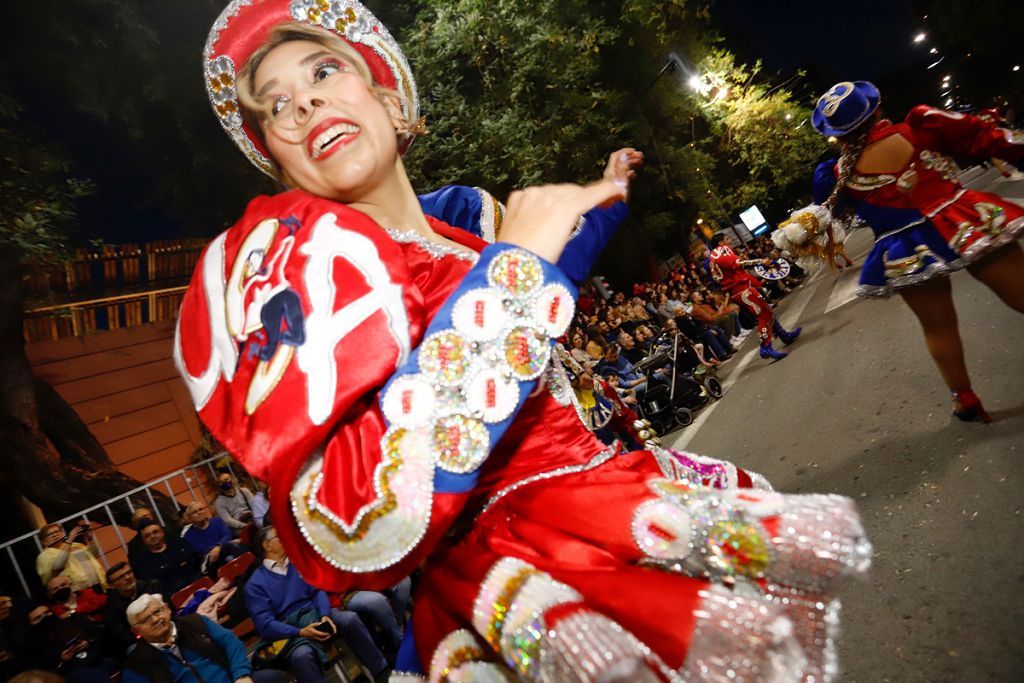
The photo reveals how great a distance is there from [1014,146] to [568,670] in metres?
4.03

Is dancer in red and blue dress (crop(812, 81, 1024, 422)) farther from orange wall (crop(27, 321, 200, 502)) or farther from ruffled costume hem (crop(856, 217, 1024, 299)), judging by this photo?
orange wall (crop(27, 321, 200, 502))

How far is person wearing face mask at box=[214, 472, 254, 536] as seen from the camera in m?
6.39

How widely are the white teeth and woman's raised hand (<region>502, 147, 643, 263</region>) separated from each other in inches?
17.0

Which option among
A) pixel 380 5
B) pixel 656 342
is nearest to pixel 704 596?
pixel 656 342

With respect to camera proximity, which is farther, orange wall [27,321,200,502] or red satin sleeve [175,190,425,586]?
orange wall [27,321,200,502]

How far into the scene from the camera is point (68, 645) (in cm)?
400

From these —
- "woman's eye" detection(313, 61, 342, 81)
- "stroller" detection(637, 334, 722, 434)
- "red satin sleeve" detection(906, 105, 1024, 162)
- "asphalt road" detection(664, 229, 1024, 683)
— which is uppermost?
"woman's eye" detection(313, 61, 342, 81)

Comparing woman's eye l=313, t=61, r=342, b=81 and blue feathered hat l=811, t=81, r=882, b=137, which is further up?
woman's eye l=313, t=61, r=342, b=81

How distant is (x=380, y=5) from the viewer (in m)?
11.3

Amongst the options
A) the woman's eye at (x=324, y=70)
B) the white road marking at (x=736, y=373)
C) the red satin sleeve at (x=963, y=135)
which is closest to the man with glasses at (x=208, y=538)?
the white road marking at (x=736, y=373)

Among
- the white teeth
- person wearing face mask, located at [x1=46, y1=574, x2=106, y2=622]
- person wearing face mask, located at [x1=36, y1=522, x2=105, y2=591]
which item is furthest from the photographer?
person wearing face mask, located at [x1=36, y1=522, x2=105, y2=591]

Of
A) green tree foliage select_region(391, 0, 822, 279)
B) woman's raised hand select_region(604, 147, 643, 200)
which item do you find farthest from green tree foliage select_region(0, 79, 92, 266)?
woman's raised hand select_region(604, 147, 643, 200)

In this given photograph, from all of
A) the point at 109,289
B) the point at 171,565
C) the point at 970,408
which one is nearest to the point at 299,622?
the point at 171,565

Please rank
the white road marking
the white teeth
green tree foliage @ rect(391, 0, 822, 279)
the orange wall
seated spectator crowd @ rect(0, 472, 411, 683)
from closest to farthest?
the white teeth, seated spectator crowd @ rect(0, 472, 411, 683), the white road marking, the orange wall, green tree foliage @ rect(391, 0, 822, 279)
